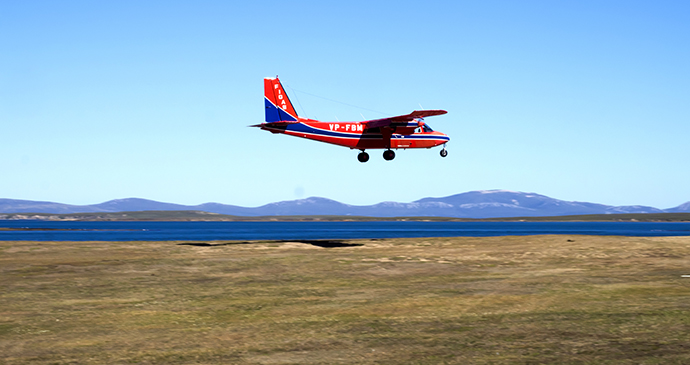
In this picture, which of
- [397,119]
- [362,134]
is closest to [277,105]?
[362,134]

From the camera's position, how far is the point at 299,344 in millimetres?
16328

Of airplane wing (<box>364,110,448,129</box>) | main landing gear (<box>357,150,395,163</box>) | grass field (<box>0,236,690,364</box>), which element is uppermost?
airplane wing (<box>364,110,448,129</box>)

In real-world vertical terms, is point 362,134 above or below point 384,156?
above

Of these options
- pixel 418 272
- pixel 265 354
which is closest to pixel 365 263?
pixel 418 272

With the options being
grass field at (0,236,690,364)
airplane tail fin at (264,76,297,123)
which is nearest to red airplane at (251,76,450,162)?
airplane tail fin at (264,76,297,123)

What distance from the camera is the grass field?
15359mm

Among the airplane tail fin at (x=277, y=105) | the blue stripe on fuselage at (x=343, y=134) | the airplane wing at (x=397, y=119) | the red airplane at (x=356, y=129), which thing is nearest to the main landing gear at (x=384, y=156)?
the red airplane at (x=356, y=129)

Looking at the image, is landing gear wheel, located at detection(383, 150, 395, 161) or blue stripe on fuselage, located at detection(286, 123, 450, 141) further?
landing gear wheel, located at detection(383, 150, 395, 161)

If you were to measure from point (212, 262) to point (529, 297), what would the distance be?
17.9 metres

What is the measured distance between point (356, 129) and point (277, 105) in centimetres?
601

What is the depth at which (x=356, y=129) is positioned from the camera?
50.8m

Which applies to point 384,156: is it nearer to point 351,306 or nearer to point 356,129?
point 356,129

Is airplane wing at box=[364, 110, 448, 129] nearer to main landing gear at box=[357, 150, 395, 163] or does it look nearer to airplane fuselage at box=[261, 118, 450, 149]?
airplane fuselage at box=[261, 118, 450, 149]

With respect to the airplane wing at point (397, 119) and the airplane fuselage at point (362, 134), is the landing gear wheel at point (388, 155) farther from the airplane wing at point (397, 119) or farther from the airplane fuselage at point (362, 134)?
the airplane wing at point (397, 119)
